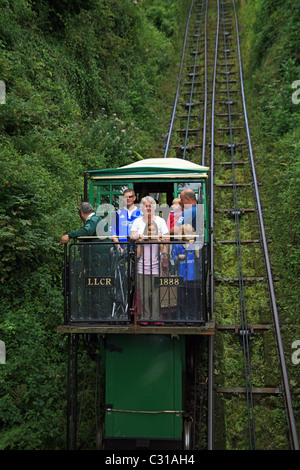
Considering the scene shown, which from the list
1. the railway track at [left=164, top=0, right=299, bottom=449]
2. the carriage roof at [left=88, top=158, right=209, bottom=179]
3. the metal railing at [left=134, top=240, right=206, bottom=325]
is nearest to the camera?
the metal railing at [left=134, top=240, right=206, bottom=325]

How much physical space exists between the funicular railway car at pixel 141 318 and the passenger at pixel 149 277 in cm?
1

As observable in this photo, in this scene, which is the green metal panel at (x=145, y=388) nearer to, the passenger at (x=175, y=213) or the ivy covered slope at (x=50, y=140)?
the ivy covered slope at (x=50, y=140)

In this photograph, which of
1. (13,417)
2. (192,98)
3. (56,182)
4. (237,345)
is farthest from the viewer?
(192,98)

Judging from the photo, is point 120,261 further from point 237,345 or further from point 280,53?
point 280,53

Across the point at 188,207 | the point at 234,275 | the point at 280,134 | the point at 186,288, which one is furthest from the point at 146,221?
the point at 280,134

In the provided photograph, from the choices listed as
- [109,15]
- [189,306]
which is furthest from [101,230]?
[109,15]

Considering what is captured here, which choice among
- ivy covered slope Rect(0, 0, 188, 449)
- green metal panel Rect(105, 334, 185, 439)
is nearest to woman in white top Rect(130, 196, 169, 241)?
green metal panel Rect(105, 334, 185, 439)

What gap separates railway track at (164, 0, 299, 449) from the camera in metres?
7.81

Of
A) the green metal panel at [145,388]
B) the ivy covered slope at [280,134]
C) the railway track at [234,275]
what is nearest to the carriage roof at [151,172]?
Result: the railway track at [234,275]

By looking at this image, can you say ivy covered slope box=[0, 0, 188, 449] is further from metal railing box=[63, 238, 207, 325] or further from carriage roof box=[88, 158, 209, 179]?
metal railing box=[63, 238, 207, 325]

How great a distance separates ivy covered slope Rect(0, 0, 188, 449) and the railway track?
158 centimetres

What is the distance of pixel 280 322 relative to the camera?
373 inches

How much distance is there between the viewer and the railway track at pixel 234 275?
781 centimetres
